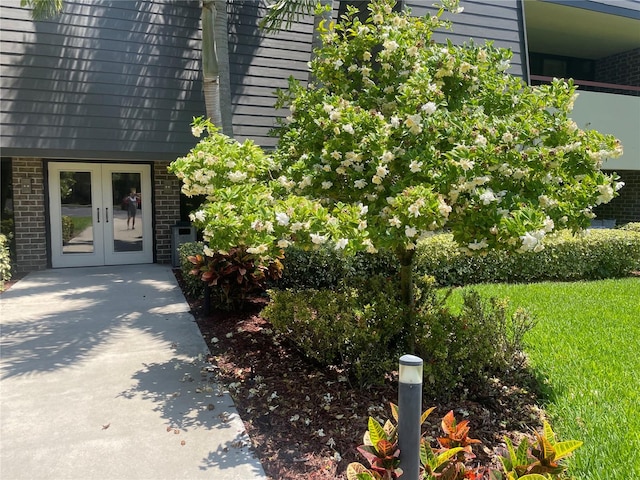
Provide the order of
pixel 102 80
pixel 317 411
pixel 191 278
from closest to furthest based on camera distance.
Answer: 1. pixel 317 411
2. pixel 191 278
3. pixel 102 80

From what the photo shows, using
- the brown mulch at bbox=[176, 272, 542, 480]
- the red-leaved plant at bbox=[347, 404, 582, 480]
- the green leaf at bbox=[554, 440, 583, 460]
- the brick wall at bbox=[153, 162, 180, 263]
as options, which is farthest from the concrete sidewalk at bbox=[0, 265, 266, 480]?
the brick wall at bbox=[153, 162, 180, 263]

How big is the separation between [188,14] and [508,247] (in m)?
8.35

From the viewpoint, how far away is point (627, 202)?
14.0 metres

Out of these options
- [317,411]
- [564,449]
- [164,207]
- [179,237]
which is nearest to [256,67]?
[164,207]

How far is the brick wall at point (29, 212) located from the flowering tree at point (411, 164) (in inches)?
278

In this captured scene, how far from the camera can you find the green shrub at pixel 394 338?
3916 millimetres

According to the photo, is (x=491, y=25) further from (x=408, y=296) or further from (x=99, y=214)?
(x=99, y=214)

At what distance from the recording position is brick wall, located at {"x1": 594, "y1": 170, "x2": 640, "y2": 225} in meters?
13.5

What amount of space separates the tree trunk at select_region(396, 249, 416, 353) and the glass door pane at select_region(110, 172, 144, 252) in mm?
7669

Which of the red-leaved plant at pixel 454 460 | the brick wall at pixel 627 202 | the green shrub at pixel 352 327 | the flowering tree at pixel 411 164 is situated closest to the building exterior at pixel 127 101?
the brick wall at pixel 627 202

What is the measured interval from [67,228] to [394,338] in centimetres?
834

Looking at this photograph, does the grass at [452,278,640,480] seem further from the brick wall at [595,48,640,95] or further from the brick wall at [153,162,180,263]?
the brick wall at [595,48,640,95]

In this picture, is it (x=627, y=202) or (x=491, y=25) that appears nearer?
(x=491, y=25)

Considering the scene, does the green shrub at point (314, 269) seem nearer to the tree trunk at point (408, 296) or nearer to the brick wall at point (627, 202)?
the tree trunk at point (408, 296)
